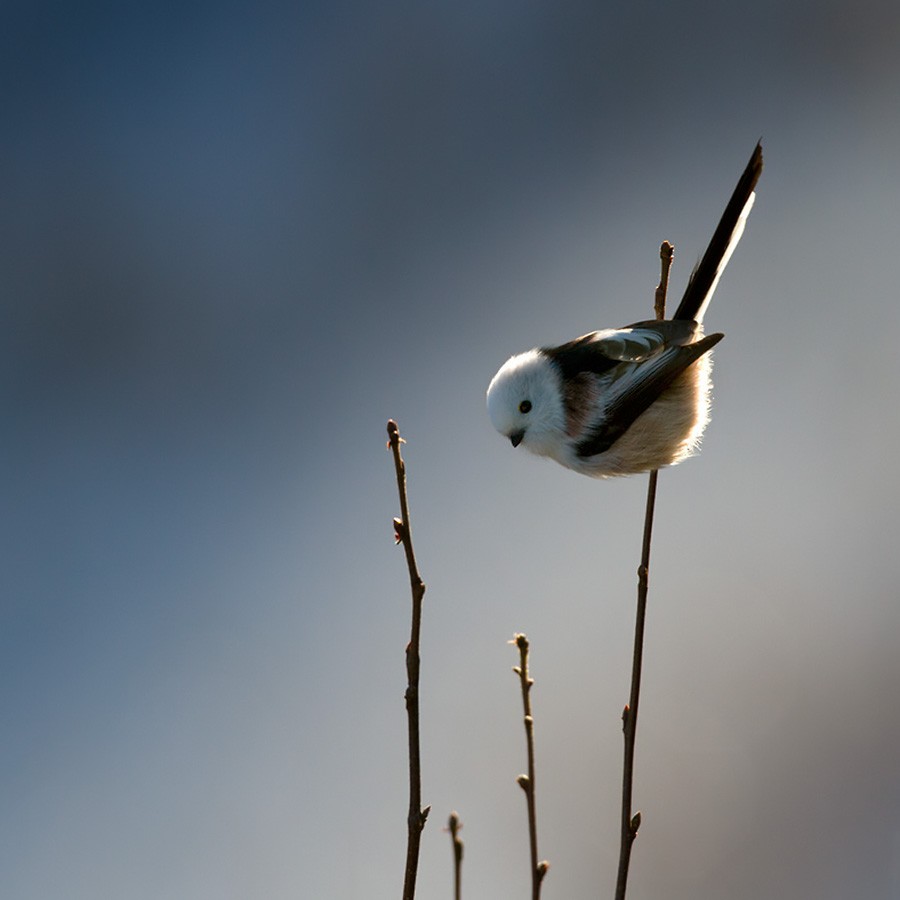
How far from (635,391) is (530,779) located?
1.86ft

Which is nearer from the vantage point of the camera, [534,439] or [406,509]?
[406,509]

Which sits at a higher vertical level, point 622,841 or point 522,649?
point 522,649

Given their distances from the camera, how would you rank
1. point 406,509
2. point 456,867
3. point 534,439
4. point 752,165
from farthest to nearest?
point 534,439
point 752,165
point 406,509
point 456,867

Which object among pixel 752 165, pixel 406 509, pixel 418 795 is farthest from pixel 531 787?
pixel 752 165

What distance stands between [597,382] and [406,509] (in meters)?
0.54

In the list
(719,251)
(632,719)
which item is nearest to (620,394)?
(719,251)

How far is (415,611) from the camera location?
1.99 feet

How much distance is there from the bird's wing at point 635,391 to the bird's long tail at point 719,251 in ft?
0.32

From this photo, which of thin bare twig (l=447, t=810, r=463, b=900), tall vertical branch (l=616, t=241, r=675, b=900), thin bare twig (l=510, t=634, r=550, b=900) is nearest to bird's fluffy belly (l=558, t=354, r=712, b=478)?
tall vertical branch (l=616, t=241, r=675, b=900)

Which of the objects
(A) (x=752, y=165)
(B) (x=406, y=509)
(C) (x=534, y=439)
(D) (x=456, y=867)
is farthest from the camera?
(C) (x=534, y=439)

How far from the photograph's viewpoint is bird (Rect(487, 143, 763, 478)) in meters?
1.03

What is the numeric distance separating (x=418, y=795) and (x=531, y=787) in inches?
2.8

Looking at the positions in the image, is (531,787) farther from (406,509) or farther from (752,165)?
(752,165)

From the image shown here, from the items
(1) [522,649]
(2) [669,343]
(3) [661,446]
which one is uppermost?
(2) [669,343]
